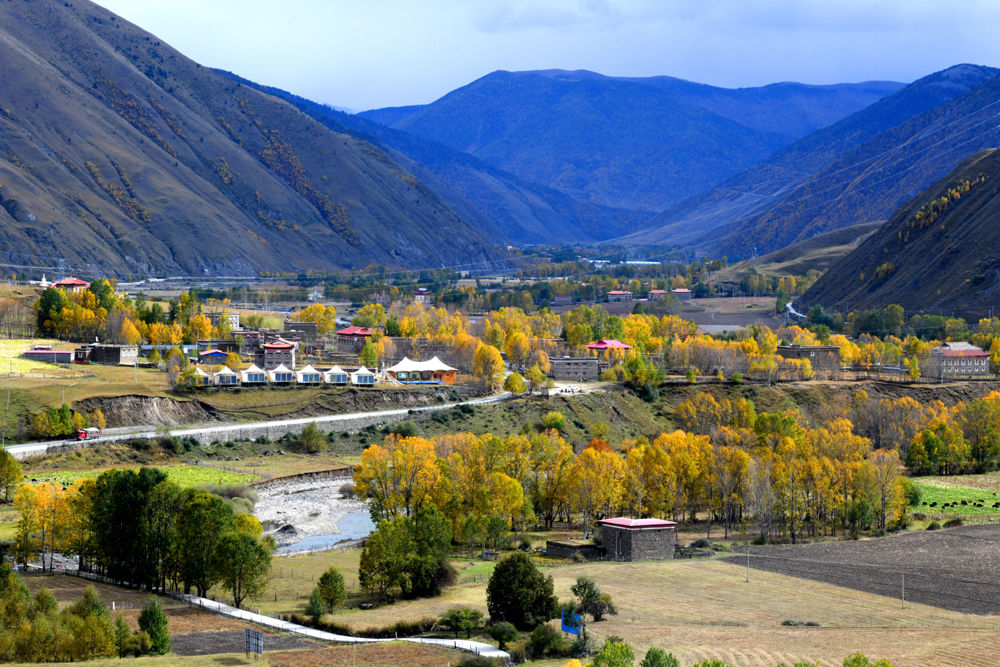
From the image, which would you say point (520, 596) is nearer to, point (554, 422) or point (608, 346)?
point (554, 422)

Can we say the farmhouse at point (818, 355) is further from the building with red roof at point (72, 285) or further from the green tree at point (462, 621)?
the green tree at point (462, 621)

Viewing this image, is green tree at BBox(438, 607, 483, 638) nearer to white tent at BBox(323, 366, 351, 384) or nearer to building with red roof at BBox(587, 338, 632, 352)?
white tent at BBox(323, 366, 351, 384)

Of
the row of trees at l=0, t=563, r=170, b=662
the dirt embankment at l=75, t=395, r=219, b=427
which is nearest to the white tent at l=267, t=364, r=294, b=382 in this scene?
the dirt embankment at l=75, t=395, r=219, b=427

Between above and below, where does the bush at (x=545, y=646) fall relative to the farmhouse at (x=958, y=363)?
below

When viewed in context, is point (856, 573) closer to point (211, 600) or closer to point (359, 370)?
point (211, 600)

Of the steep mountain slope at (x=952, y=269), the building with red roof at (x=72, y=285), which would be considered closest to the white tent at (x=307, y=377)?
the building with red roof at (x=72, y=285)

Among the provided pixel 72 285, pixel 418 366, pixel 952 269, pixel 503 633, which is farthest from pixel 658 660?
pixel 952 269
